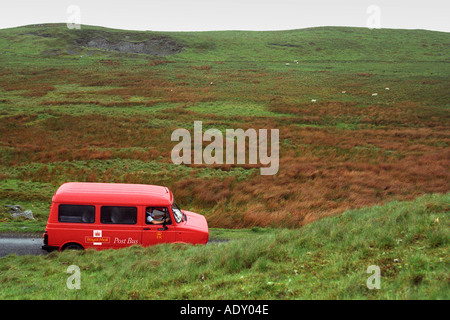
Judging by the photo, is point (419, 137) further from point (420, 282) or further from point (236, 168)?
point (420, 282)

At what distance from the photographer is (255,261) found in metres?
9.52

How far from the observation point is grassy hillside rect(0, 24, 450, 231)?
2330 centimetres

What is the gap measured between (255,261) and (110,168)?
21125mm

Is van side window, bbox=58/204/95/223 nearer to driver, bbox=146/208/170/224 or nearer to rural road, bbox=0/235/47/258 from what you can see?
driver, bbox=146/208/170/224

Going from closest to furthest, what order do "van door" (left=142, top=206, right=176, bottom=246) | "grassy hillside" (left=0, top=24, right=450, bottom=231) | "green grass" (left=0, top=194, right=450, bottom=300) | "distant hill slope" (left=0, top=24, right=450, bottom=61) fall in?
"green grass" (left=0, top=194, right=450, bottom=300) < "van door" (left=142, top=206, right=176, bottom=246) < "grassy hillside" (left=0, top=24, right=450, bottom=231) < "distant hill slope" (left=0, top=24, right=450, bottom=61)

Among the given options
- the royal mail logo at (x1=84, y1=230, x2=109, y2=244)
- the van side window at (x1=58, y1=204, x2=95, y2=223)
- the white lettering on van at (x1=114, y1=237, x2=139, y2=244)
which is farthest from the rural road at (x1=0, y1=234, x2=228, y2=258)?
the white lettering on van at (x1=114, y1=237, x2=139, y2=244)

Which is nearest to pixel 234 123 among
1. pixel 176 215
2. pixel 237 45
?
pixel 176 215

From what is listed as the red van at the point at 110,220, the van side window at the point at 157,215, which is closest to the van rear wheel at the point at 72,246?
the red van at the point at 110,220

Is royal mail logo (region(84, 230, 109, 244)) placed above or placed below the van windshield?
below

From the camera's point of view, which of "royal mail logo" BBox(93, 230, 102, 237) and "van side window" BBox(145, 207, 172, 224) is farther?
"van side window" BBox(145, 207, 172, 224)

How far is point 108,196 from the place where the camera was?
43.9ft

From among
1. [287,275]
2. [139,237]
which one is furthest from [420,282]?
[139,237]

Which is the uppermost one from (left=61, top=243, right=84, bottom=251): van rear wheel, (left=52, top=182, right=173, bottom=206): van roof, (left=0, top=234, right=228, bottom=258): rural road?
(left=52, top=182, right=173, bottom=206): van roof

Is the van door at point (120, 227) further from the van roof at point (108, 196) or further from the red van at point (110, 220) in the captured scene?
the van roof at point (108, 196)
